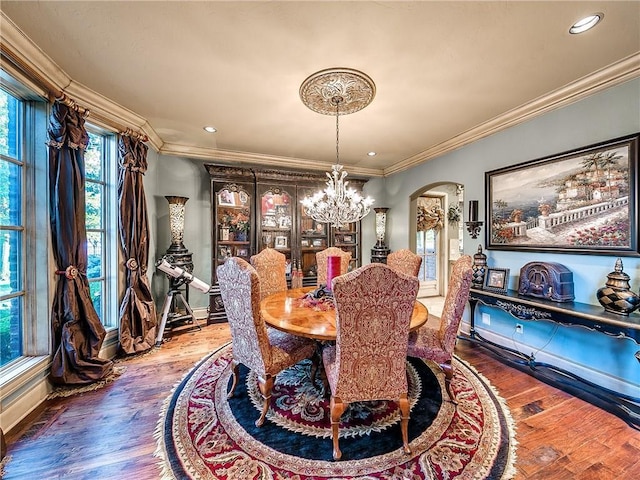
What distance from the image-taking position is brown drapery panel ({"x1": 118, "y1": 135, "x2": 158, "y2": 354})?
2.72m

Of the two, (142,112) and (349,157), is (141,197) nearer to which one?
(142,112)

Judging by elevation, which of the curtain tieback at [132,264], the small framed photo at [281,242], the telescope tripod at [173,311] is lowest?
the telescope tripod at [173,311]

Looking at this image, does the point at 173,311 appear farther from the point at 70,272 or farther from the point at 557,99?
the point at 557,99

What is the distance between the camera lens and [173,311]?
3.55 metres

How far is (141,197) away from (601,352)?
479cm

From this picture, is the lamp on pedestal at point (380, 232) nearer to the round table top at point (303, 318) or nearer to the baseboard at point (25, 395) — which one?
the round table top at point (303, 318)

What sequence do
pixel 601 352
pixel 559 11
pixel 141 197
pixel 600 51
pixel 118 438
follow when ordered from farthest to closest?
1. pixel 141 197
2. pixel 601 352
3. pixel 600 51
4. pixel 118 438
5. pixel 559 11

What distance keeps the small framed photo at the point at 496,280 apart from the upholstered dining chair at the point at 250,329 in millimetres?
2260

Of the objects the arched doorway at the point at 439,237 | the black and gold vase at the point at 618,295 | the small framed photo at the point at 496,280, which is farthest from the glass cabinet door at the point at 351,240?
the black and gold vase at the point at 618,295

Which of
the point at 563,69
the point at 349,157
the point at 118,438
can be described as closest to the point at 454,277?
the point at 563,69

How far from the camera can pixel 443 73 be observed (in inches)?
80.3

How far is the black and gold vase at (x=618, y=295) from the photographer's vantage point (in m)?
1.83

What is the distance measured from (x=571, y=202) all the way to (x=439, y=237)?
10.8 ft

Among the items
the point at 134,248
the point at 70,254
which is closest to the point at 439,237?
the point at 134,248
